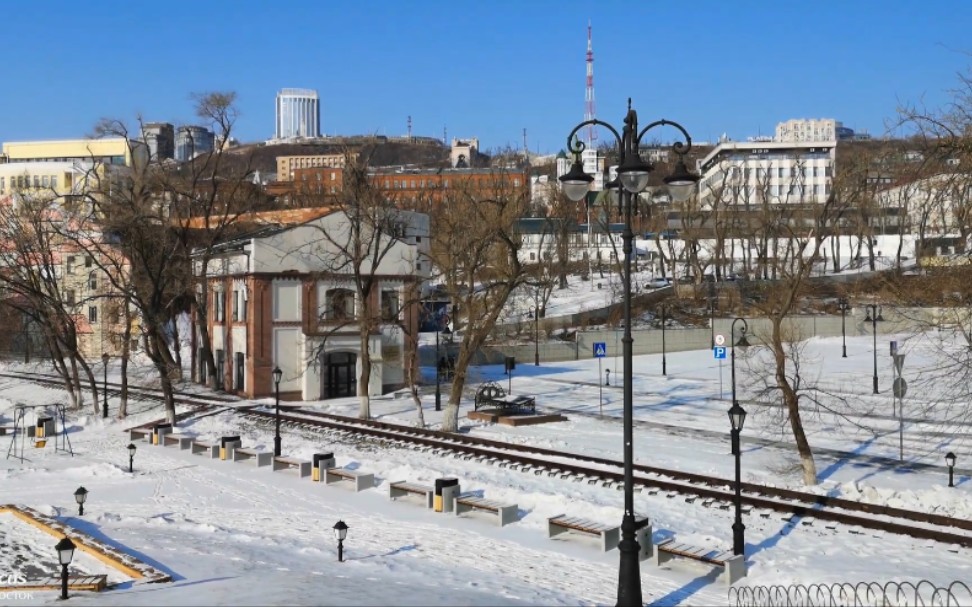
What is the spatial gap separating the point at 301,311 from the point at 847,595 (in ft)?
107

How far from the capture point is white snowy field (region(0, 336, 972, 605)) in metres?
14.5

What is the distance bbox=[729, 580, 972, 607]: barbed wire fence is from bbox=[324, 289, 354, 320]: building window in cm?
3042

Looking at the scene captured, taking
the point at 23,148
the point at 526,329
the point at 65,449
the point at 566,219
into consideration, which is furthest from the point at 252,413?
the point at 23,148

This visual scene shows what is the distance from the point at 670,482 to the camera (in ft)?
75.6

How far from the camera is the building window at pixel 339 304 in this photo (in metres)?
42.8

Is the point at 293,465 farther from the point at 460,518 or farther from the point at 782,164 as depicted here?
the point at 782,164

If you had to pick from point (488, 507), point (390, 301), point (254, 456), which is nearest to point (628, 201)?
point (488, 507)

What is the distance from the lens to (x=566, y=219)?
92.6 m

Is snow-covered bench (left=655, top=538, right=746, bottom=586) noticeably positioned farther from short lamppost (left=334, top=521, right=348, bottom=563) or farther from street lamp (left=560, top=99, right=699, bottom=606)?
short lamppost (left=334, top=521, right=348, bottom=563)

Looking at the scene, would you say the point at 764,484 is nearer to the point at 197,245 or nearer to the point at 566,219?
the point at 197,245

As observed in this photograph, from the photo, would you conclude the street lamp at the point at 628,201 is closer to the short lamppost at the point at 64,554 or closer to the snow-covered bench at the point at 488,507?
the snow-covered bench at the point at 488,507

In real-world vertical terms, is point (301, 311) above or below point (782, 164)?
below

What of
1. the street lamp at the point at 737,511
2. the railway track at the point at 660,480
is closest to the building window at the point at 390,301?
the railway track at the point at 660,480

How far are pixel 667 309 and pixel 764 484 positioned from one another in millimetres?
55616
